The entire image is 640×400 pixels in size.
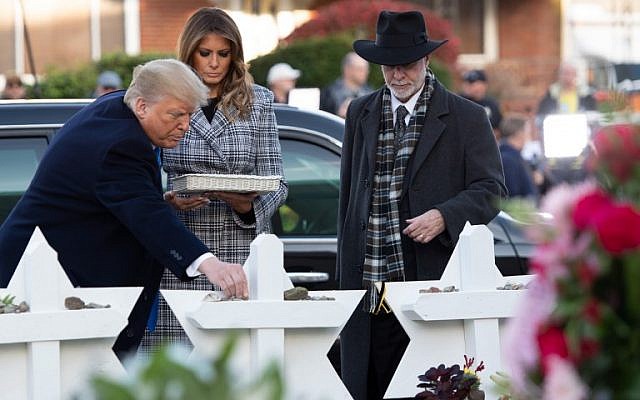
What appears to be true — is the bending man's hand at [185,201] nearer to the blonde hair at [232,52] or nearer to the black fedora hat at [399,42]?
the blonde hair at [232,52]

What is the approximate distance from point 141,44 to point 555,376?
69.6 feet

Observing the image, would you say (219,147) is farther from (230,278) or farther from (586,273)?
(586,273)

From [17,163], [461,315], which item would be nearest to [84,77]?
[17,163]

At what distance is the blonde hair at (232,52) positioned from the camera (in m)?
4.86

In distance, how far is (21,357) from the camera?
3812mm

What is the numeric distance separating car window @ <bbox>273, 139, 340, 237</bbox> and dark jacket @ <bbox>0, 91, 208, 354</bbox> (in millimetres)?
1681

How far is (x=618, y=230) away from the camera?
1.82m

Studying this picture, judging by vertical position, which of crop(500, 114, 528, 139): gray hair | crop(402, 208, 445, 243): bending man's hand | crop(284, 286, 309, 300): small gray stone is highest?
crop(402, 208, 445, 243): bending man's hand

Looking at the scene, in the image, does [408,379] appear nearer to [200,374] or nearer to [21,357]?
[21,357]

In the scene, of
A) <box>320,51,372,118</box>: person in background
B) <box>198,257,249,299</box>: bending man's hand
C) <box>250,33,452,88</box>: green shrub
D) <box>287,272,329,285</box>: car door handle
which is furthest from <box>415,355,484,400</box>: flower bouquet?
<box>250,33,452,88</box>: green shrub

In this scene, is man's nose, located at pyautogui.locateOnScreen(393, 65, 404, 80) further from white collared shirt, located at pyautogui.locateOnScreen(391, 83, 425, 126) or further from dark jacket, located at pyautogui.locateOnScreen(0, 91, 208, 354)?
dark jacket, located at pyautogui.locateOnScreen(0, 91, 208, 354)

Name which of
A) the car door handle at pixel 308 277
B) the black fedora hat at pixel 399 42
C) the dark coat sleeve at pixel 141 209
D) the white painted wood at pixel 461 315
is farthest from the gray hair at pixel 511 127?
the dark coat sleeve at pixel 141 209

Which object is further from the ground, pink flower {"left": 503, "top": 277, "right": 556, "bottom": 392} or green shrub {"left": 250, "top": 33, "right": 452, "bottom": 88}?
green shrub {"left": 250, "top": 33, "right": 452, "bottom": 88}

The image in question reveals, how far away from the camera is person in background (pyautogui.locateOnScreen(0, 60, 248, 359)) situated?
4062mm
